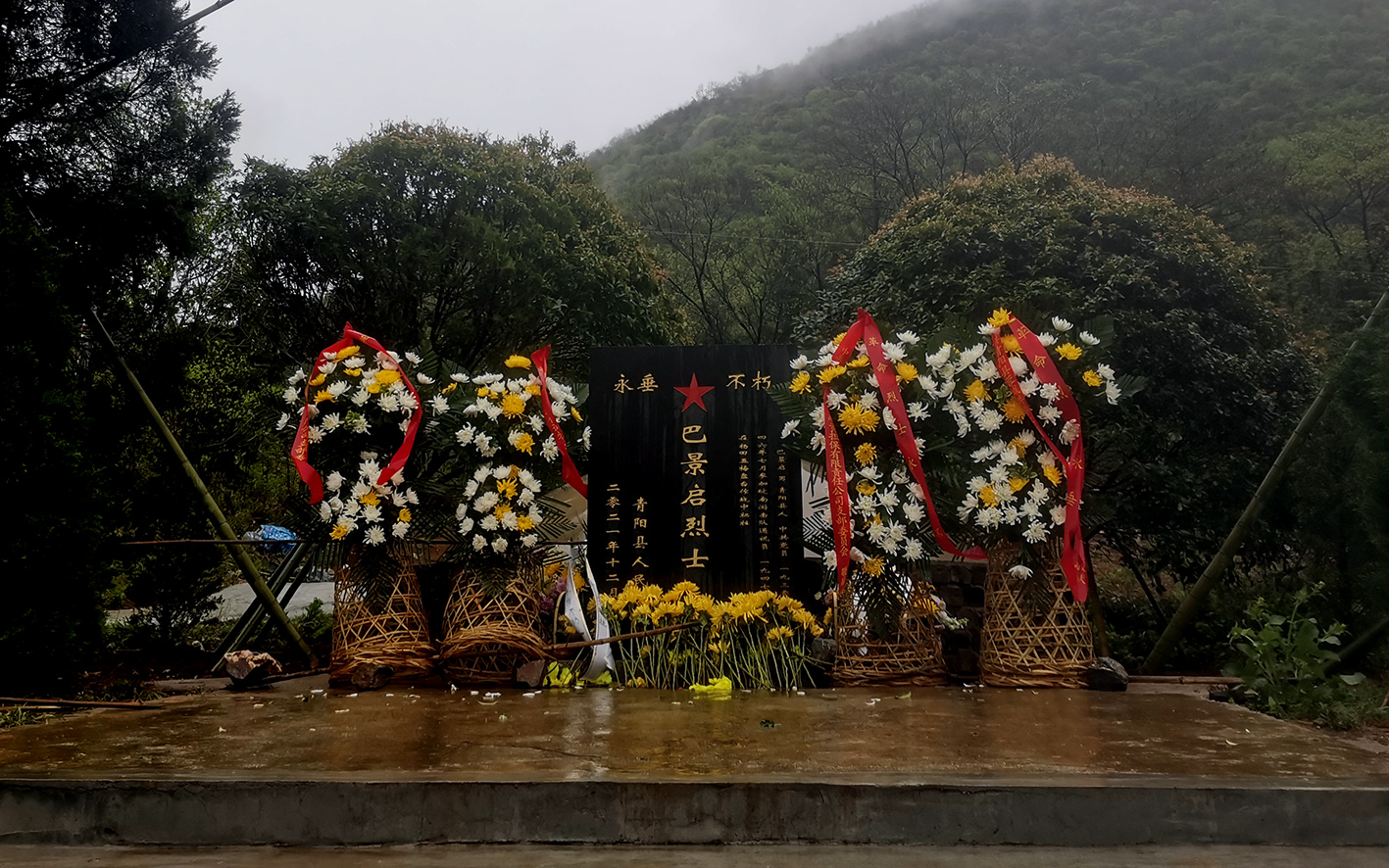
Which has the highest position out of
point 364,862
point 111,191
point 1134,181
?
point 1134,181

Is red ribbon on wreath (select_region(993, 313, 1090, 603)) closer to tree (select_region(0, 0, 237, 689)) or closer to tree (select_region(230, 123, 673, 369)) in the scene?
tree (select_region(0, 0, 237, 689))

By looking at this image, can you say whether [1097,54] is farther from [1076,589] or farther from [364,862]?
[364,862]

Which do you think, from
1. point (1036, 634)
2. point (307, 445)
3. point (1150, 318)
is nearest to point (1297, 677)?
point (1036, 634)

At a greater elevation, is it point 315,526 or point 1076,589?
point 315,526

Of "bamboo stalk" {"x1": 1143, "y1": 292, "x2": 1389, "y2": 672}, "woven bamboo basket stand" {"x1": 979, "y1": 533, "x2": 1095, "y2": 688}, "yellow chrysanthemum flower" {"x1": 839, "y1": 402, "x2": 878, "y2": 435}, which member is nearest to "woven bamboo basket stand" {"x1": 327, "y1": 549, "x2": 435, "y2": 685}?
"yellow chrysanthemum flower" {"x1": 839, "y1": 402, "x2": 878, "y2": 435}

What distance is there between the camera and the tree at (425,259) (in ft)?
43.3

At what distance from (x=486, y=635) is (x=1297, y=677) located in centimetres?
383

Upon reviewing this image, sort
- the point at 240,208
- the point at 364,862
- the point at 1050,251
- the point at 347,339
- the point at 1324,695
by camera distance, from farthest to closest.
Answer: the point at 240,208
the point at 1050,251
the point at 347,339
the point at 1324,695
the point at 364,862

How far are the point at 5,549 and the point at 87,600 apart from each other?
57 cm

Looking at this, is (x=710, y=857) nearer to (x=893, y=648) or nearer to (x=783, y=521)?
(x=893, y=648)

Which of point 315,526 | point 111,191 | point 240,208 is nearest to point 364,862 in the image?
point 315,526

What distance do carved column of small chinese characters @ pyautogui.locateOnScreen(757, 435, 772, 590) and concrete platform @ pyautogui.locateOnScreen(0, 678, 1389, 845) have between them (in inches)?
76.8

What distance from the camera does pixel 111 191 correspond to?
6.20 m

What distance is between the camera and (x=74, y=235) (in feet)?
20.1
